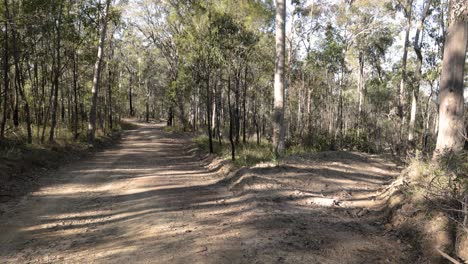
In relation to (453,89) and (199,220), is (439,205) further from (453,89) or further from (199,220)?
(199,220)

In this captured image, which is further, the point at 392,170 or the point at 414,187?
the point at 392,170

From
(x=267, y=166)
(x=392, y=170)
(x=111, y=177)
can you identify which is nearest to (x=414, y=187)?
(x=267, y=166)

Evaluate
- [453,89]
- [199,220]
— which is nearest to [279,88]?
[453,89]

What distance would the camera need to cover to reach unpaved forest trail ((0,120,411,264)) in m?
4.76

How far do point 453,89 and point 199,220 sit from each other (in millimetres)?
5300

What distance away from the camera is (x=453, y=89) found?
6465 millimetres

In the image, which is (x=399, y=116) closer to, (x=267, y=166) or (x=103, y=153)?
(x=267, y=166)

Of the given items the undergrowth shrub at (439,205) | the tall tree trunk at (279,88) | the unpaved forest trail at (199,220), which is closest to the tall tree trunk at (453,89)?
the undergrowth shrub at (439,205)

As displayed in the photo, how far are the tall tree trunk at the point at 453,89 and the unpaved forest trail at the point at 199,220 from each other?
211 cm

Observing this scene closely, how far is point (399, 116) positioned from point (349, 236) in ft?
54.9

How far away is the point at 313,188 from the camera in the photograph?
332 inches

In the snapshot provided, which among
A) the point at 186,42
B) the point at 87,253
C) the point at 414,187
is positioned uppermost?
the point at 186,42

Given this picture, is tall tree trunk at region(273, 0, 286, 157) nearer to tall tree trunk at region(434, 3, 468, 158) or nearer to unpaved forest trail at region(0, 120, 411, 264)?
unpaved forest trail at region(0, 120, 411, 264)

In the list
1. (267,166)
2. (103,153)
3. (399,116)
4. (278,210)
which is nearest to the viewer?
(278,210)
